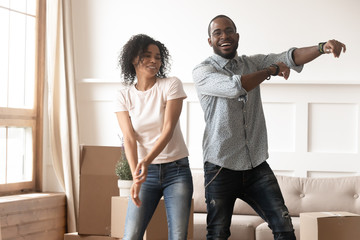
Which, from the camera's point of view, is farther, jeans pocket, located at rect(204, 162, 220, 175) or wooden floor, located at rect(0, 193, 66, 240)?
wooden floor, located at rect(0, 193, 66, 240)

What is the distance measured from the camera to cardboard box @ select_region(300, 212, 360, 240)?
2.62m

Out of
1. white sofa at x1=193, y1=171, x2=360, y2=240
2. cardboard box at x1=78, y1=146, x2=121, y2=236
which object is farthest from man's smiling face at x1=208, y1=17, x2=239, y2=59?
white sofa at x1=193, y1=171, x2=360, y2=240

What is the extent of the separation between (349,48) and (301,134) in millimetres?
721

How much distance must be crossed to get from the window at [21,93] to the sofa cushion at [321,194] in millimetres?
1889

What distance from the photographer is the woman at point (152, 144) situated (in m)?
2.50

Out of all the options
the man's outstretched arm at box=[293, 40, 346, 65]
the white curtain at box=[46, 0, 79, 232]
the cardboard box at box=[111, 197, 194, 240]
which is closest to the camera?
the man's outstretched arm at box=[293, 40, 346, 65]

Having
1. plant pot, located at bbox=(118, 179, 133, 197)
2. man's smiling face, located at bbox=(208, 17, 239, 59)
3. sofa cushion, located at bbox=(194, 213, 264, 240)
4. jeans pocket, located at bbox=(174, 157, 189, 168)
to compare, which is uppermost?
man's smiling face, located at bbox=(208, 17, 239, 59)

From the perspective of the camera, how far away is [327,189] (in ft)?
13.5

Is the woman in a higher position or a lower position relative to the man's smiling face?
lower

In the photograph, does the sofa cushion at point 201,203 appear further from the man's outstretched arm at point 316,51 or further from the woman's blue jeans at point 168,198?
the man's outstretched arm at point 316,51

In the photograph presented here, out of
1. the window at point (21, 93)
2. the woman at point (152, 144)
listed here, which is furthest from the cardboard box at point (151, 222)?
the window at point (21, 93)

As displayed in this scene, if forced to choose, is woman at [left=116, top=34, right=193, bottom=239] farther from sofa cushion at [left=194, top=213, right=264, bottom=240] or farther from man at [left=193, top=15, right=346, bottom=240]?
sofa cushion at [left=194, top=213, right=264, bottom=240]

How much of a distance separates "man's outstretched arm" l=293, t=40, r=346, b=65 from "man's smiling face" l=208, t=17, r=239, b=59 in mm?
274

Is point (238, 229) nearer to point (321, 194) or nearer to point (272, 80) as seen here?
point (321, 194)
